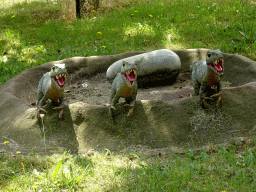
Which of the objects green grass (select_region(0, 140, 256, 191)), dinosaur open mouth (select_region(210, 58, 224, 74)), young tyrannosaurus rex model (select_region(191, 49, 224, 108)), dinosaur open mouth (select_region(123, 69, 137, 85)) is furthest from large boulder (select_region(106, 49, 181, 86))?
green grass (select_region(0, 140, 256, 191))

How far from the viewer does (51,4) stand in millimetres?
10977

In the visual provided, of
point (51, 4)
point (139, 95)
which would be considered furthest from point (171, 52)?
point (51, 4)

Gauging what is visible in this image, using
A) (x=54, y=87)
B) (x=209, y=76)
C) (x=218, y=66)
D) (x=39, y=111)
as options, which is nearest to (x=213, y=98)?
(x=209, y=76)

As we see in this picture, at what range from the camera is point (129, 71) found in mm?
3771

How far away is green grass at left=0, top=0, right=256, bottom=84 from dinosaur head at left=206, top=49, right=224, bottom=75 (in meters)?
3.23

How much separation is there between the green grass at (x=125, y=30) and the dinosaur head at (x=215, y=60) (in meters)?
3.23

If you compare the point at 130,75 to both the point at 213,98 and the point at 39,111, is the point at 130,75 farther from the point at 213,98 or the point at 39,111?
the point at 39,111

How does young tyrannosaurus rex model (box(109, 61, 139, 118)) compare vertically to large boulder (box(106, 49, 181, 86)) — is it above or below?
above

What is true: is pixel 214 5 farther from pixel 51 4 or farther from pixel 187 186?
pixel 187 186

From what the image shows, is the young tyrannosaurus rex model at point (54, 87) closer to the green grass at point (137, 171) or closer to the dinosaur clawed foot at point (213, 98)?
the green grass at point (137, 171)

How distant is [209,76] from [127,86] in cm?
100

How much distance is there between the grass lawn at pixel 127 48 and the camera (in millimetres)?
3158

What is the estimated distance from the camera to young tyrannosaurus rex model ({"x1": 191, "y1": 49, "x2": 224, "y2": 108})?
3713mm

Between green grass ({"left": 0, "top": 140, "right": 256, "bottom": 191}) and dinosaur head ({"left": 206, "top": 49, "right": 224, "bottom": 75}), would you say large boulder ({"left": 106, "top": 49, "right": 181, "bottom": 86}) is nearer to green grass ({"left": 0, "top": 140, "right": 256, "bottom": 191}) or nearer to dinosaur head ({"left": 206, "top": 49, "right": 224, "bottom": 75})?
dinosaur head ({"left": 206, "top": 49, "right": 224, "bottom": 75})
